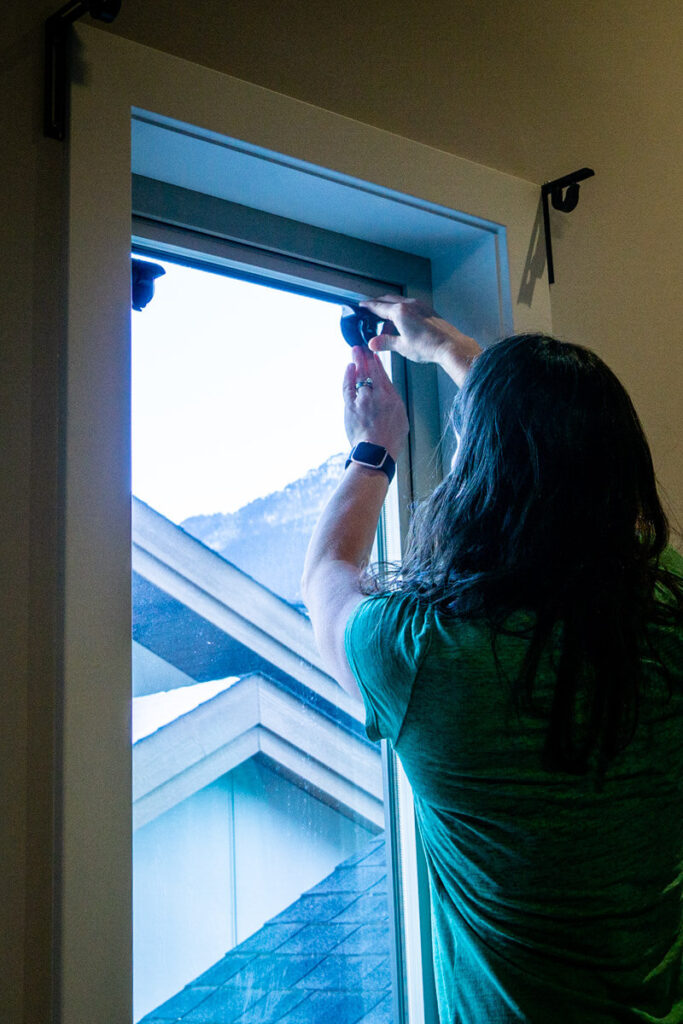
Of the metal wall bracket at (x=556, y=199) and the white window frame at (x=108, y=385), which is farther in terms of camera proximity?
the metal wall bracket at (x=556, y=199)

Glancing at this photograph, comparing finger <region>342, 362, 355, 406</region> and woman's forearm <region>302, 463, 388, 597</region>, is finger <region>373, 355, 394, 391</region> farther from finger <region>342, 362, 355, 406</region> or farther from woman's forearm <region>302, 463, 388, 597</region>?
woman's forearm <region>302, 463, 388, 597</region>

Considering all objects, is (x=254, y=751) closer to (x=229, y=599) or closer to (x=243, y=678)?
(x=243, y=678)

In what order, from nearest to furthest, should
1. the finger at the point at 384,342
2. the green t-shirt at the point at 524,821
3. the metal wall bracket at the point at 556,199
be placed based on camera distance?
the green t-shirt at the point at 524,821
the finger at the point at 384,342
the metal wall bracket at the point at 556,199

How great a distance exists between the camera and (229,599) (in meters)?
1.31

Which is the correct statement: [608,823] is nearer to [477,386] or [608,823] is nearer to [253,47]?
Result: [477,386]

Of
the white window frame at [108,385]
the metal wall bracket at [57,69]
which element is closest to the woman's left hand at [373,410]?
the white window frame at [108,385]

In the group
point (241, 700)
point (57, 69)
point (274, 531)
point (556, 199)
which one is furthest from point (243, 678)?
point (556, 199)

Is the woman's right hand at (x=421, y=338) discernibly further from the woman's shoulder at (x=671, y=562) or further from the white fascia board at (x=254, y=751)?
the white fascia board at (x=254, y=751)

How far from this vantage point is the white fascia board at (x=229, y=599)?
1.23m

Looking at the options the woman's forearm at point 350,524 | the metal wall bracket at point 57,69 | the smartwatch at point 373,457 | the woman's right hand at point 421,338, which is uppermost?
the metal wall bracket at point 57,69

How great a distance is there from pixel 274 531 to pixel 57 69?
0.61 meters

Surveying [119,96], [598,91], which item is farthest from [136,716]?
[598,91]

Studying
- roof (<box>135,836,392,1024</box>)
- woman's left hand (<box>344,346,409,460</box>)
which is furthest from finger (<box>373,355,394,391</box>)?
roof (<box>135,836,392,1024</box>)

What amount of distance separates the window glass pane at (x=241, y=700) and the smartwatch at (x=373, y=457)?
18 cm
